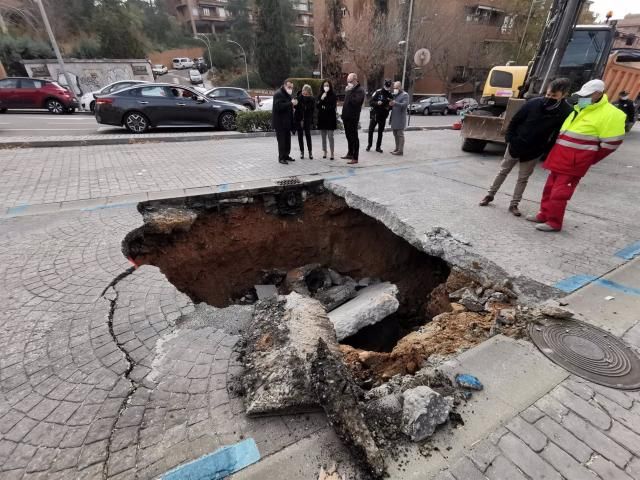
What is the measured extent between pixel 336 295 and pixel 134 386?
3.11m

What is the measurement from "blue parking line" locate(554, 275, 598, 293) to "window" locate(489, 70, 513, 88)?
36.3 feet

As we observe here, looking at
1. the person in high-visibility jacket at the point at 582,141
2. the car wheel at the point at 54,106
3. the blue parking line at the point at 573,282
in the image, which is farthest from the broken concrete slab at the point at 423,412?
the car wheel at the point at 54,106

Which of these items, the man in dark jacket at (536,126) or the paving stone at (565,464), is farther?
the man in dark jacket at (536,126)

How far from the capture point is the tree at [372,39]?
26.4 metres

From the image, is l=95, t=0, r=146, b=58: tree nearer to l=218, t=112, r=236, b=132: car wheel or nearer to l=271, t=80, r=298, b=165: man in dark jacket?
l=218, t=112, r=236, b=132: car wheel

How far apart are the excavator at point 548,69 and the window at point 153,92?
9.62 m

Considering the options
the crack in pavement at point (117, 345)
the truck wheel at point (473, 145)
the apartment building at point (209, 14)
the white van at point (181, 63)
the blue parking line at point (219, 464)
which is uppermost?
the apartment building at point (209, 14)

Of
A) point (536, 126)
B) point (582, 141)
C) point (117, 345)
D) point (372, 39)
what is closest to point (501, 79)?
point (536, 126)

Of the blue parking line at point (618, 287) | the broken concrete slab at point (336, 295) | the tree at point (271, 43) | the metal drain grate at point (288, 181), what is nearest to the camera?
the blue parking line at point (618, 287)

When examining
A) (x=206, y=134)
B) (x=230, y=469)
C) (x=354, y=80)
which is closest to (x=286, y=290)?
(x=230, y=469)

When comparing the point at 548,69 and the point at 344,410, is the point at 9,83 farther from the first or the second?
the point at 548,69

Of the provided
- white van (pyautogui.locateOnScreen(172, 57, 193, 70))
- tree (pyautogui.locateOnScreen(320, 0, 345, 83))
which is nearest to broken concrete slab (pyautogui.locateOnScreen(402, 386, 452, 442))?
tree (pyautogui.locateOnScreen(320, 0, 345, 83))

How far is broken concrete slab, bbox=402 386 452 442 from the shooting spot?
1709 mm

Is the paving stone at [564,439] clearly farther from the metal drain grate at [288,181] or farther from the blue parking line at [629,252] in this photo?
the metal drain grate at [288,181]
